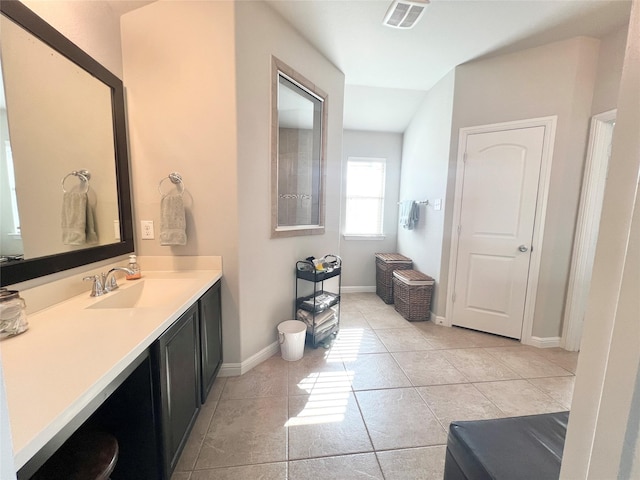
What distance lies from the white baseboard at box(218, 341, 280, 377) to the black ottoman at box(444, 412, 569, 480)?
4.92ft

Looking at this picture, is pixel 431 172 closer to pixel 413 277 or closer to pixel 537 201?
pixel 537 201

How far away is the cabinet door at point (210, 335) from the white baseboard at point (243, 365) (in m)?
0.13

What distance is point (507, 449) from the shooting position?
0.93 metres

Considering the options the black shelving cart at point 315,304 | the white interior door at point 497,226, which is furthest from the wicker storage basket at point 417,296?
the black shelving cart at point 315,304

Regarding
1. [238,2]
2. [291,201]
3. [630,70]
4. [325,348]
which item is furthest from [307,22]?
[325,348]

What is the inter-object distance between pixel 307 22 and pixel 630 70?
235 centimetres

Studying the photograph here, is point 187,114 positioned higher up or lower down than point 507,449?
higher up

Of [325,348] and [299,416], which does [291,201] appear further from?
[299,416]

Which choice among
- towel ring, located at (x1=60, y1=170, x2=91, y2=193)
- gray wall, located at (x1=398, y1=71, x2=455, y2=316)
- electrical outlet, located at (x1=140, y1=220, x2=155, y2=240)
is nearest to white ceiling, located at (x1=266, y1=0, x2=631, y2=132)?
gray wall, located at (x1=398, y1=71, x2=455, y2=316)

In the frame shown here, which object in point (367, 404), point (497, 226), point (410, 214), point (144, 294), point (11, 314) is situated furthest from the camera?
point (410, 214)

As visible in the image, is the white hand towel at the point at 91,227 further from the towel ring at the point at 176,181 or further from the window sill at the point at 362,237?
A: the window sill at the point at 362,237

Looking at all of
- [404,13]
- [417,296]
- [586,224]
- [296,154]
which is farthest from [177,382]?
[586,224]

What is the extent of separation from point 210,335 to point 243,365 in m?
0.51

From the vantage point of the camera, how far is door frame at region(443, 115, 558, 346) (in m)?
2.46
